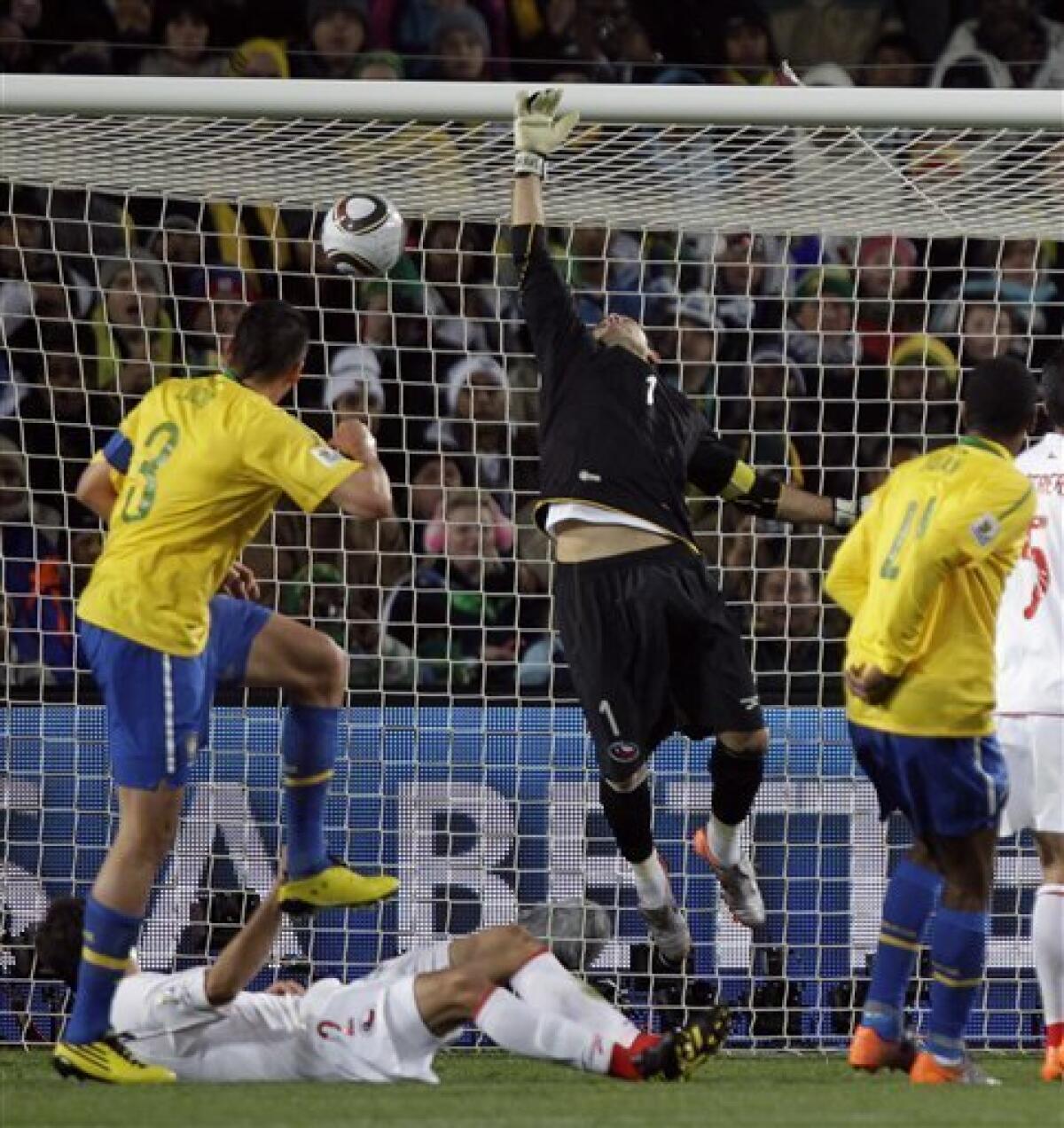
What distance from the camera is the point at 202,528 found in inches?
273

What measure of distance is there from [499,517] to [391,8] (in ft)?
12.5

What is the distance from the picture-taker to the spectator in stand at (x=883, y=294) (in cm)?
1151

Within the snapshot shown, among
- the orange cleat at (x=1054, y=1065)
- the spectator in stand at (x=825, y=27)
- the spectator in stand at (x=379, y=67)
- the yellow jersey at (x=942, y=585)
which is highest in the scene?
the spectator in stand at (x=825, y=27)

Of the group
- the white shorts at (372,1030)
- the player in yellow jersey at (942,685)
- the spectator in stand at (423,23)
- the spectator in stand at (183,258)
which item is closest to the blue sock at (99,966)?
the white shorts at (372,1030)

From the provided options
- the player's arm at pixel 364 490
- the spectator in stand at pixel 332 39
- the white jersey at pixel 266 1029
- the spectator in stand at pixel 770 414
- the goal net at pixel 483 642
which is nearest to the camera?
the white jersey at pixel 266 1029

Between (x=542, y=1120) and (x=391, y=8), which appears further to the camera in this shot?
(x=391, y=8)

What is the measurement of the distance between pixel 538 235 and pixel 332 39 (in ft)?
17.3

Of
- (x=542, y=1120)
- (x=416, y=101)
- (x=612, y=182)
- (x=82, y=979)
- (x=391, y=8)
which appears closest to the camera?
(x=542, y=1120)

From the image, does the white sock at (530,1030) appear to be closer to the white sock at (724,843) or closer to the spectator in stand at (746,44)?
the white sock at (724,843)

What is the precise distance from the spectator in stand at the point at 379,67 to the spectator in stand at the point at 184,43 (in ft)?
2.20

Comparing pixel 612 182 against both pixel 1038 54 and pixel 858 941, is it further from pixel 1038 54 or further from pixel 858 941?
pixel 1038 54

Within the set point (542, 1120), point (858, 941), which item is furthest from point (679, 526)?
point (542, 1120)

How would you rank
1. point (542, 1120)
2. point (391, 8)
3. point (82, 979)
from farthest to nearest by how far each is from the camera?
point (391, 8) < point (82, 979) < point (542, 1120)

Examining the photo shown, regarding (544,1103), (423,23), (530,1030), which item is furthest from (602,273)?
(544,1103)
